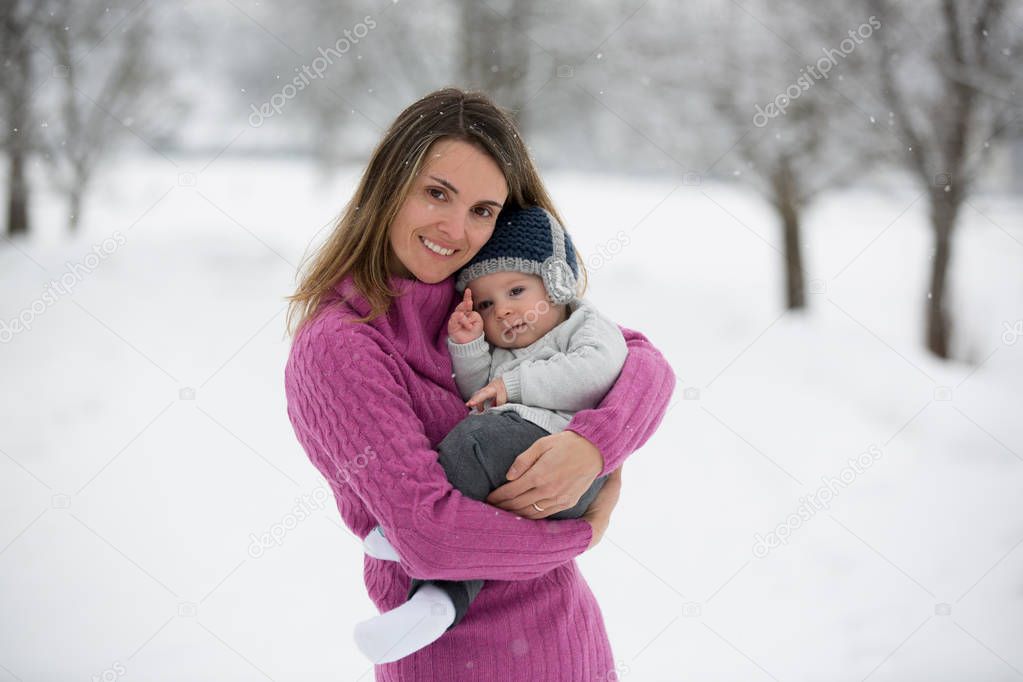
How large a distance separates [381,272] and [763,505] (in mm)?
3414

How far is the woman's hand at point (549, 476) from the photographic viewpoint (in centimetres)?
134

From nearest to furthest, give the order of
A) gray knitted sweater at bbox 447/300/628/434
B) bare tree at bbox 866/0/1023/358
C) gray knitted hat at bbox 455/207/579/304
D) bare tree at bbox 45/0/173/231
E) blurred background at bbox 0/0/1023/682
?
gray knitted sweater at bbox 447/300/628/434
gray knitted hat at bbox 455/207/579/304
blurred background at bbox 0/0/1023/682
bare tree at bbox 866/0/1023/358
bare tree at bbox 45/0/173/231

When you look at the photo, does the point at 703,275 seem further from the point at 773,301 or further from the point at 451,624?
the point at 451,624

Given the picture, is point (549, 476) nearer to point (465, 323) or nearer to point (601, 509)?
point (601, 509)

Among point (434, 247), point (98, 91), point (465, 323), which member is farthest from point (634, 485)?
point (98, 91)

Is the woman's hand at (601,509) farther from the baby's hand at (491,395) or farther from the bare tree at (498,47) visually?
the bare tree at (498,47)

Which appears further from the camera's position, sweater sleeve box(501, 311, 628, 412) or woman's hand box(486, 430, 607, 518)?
sweater sleeve box(501, 311, 628, 412)

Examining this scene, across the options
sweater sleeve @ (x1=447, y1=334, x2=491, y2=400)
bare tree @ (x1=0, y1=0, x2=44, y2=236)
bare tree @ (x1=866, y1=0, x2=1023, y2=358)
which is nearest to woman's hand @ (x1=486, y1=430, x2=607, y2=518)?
sweater sleeve @ (x1=447, y1=334, x2=491, y2=400)

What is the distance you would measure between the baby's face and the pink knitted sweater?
0.25ft

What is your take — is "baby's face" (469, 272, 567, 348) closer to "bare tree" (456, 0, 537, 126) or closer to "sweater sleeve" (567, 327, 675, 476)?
"sweater sleeve" (567, 327, 675, 476)

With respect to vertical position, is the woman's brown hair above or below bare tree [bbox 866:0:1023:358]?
above

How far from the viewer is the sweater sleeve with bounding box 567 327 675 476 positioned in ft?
4.60

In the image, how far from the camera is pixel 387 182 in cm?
153

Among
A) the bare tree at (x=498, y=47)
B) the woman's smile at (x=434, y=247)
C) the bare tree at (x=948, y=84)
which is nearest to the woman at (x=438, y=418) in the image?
the woman's smile at (x=434, y=247)
